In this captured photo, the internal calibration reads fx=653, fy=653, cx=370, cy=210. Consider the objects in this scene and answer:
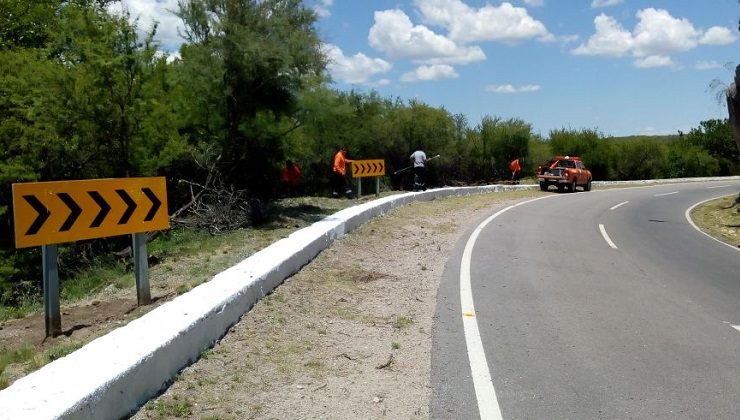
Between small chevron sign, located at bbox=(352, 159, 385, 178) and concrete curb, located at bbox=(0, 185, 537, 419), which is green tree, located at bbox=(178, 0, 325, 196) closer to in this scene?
small chevron sign, located at bbox=(352, 159, 385, 178)

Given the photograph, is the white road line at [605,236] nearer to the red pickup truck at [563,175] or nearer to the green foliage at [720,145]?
the red pickup truck at [563,175]

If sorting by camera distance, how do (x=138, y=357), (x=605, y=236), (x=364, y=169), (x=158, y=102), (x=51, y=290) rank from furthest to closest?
(x=364, y=169)
(x=605, y=236)
(x=158, y=102)
(x=51, y=290)
(x=138, y=357)

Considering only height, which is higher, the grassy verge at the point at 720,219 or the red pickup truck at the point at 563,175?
the red pickup truck at the point at 563,175

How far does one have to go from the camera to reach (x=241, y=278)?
7371 mm

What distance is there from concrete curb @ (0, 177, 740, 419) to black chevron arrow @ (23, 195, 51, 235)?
152cm

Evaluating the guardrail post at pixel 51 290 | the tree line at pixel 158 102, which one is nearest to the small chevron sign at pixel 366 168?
the tree line at pixel 158 102

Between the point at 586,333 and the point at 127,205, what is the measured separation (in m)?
5.28

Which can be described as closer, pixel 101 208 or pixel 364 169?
pixel 101 208

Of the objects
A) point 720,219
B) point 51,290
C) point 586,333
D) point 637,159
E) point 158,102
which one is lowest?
point 720,219

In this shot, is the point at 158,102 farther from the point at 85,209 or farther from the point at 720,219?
the point at 720,219

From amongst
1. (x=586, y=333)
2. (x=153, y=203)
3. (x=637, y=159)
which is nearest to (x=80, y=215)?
(x=153, y=203)

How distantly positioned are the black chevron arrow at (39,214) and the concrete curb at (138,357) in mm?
1518

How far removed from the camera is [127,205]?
731 cm

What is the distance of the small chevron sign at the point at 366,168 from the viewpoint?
21.1 metres
